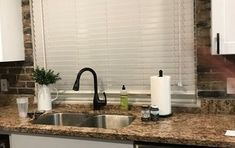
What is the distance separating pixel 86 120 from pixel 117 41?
67cm

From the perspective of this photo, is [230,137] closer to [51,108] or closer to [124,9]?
[124,9]

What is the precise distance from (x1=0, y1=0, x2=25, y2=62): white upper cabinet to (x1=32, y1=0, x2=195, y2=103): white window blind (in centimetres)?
13

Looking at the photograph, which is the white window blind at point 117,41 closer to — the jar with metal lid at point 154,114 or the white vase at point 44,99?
the white vase at point 44,99

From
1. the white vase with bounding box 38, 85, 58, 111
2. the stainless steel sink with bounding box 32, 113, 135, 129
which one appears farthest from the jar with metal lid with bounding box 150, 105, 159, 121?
the white vase with bounding box 38, 85, 58, 111

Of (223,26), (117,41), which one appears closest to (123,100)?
(117,41)

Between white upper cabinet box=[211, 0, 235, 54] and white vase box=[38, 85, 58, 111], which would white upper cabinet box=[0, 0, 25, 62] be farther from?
white upper cabinet box=[211, 0, 235, 54]

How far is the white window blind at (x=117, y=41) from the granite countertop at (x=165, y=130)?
34 centimetres

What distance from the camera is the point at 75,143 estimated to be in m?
1.92

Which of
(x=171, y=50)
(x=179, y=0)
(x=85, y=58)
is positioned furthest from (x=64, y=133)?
(x=179, y=0)

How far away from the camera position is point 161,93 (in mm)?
2082

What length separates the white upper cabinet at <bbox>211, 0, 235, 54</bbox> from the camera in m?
1.79

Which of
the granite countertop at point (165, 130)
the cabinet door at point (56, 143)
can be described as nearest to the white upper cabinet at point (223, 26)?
the granite countertop at point (165, 130)

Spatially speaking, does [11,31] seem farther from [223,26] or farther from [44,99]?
[223,26]

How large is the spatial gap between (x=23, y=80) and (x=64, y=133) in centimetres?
106
